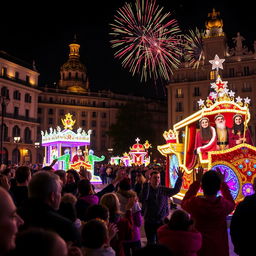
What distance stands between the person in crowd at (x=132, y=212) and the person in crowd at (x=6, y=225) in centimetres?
368

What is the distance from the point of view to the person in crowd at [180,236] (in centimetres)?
378

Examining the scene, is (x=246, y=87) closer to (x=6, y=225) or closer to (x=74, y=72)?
(x=74, y=72)

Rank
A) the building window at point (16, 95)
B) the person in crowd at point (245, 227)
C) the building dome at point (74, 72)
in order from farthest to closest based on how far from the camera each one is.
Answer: the building dome at point (74, 72)
the building window at point (16, 95)
the person in crowd at point (245, 227)

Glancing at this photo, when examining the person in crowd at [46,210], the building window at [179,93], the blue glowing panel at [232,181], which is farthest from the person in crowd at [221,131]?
the building window at [179,93]

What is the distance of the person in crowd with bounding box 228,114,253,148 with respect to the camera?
13.6 m

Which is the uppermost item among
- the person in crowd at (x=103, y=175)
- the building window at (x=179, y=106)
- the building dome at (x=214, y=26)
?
the building dome at (x=214, y=26)

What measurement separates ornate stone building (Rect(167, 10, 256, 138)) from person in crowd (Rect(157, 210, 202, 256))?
171 ft

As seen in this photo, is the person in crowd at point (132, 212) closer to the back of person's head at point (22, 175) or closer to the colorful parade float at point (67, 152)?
the back of person's head at point (22, 175)

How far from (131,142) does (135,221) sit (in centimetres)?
5707

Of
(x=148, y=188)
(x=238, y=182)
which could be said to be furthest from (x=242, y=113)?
(x=148, y=188)

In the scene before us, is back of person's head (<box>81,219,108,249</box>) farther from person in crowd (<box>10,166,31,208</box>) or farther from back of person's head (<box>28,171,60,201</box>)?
person in crowd (<box>10,166,31,208</box>)

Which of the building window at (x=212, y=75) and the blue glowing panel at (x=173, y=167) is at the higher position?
the building window at (x=212, y=75)

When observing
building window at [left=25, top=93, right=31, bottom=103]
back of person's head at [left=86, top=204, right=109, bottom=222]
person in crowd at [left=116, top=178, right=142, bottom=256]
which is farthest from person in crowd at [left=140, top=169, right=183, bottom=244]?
building window at [left=25, top=93, right=31, bottom=103]

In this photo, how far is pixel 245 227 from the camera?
14.2 feet
